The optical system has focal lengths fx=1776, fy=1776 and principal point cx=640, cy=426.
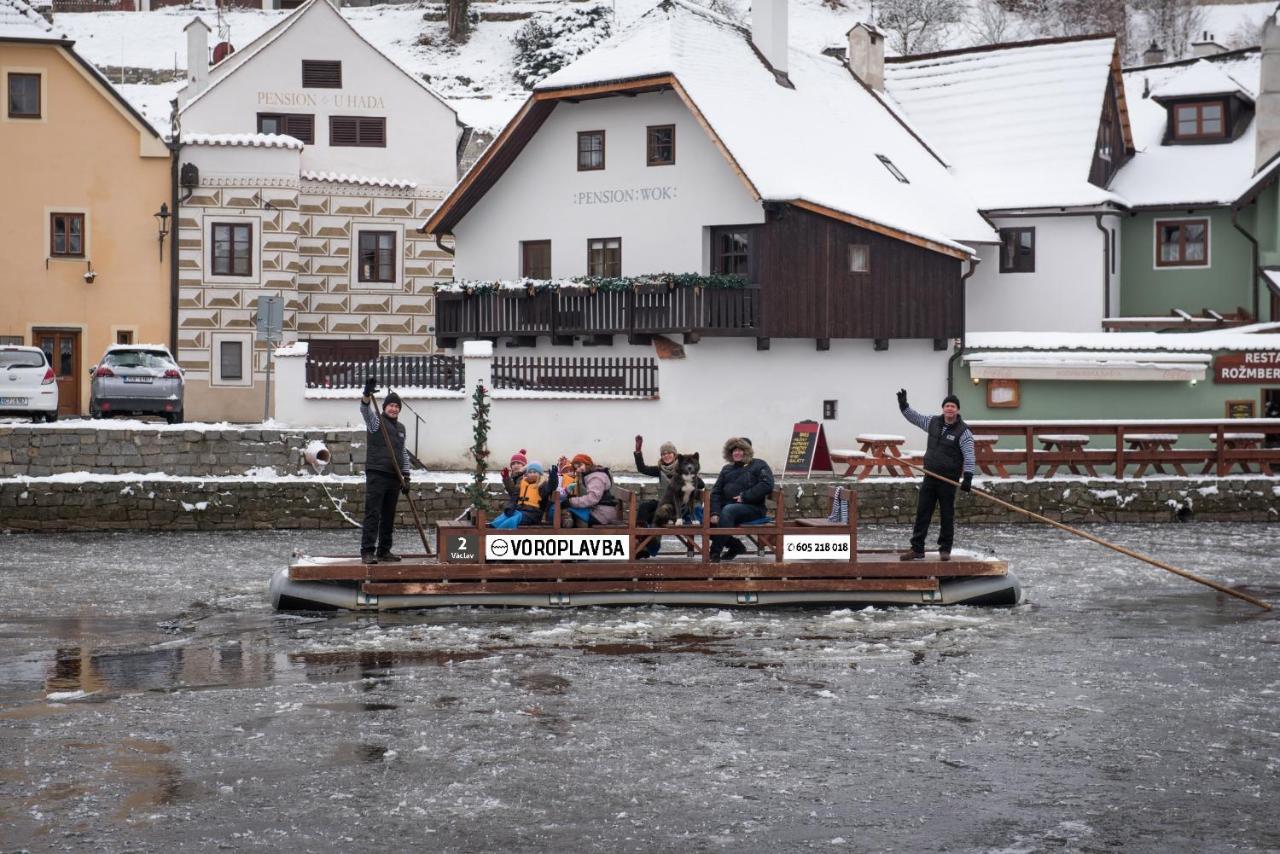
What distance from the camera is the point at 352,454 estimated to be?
32188 millimetres

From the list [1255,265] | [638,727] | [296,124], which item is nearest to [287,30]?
[296,124]

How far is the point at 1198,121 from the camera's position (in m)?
48.1

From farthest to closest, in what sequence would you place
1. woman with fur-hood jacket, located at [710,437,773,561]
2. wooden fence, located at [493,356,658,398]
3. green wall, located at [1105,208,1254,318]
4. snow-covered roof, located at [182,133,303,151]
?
green wall, located at [1105,208,1254,318] → snow-covered roof, located at [182,133,303,151] → wooden fence, located at [493,356,658,398] → woman with fur-hood jacket, located at [710,437,773,561]

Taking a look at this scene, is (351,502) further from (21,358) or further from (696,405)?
(696,405)

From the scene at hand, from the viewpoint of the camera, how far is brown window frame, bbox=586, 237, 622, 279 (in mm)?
39719

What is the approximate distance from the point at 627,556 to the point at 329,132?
96.4ft

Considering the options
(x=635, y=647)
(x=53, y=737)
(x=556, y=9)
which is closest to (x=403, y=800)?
(x=53, y=737)

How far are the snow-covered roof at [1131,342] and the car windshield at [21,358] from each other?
756 inches

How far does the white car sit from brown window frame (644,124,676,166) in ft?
45.0

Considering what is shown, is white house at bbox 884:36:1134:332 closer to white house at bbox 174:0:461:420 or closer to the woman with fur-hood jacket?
white house at bbox 174:0:461:420

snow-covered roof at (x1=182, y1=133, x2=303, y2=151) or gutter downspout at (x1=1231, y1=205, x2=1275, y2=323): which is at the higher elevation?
snow-covered roof at (x1=182, y1=133, x2=303, y2=151)

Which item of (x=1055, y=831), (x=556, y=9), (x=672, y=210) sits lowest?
(x=1055, y=831)

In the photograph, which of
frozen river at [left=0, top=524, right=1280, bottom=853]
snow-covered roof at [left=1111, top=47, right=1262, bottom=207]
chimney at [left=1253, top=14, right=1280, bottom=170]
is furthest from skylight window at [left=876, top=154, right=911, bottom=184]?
frozen river at [left=0, top=524, right=1280, bottom=853]

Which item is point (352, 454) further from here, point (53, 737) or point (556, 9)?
point (556, 9)
